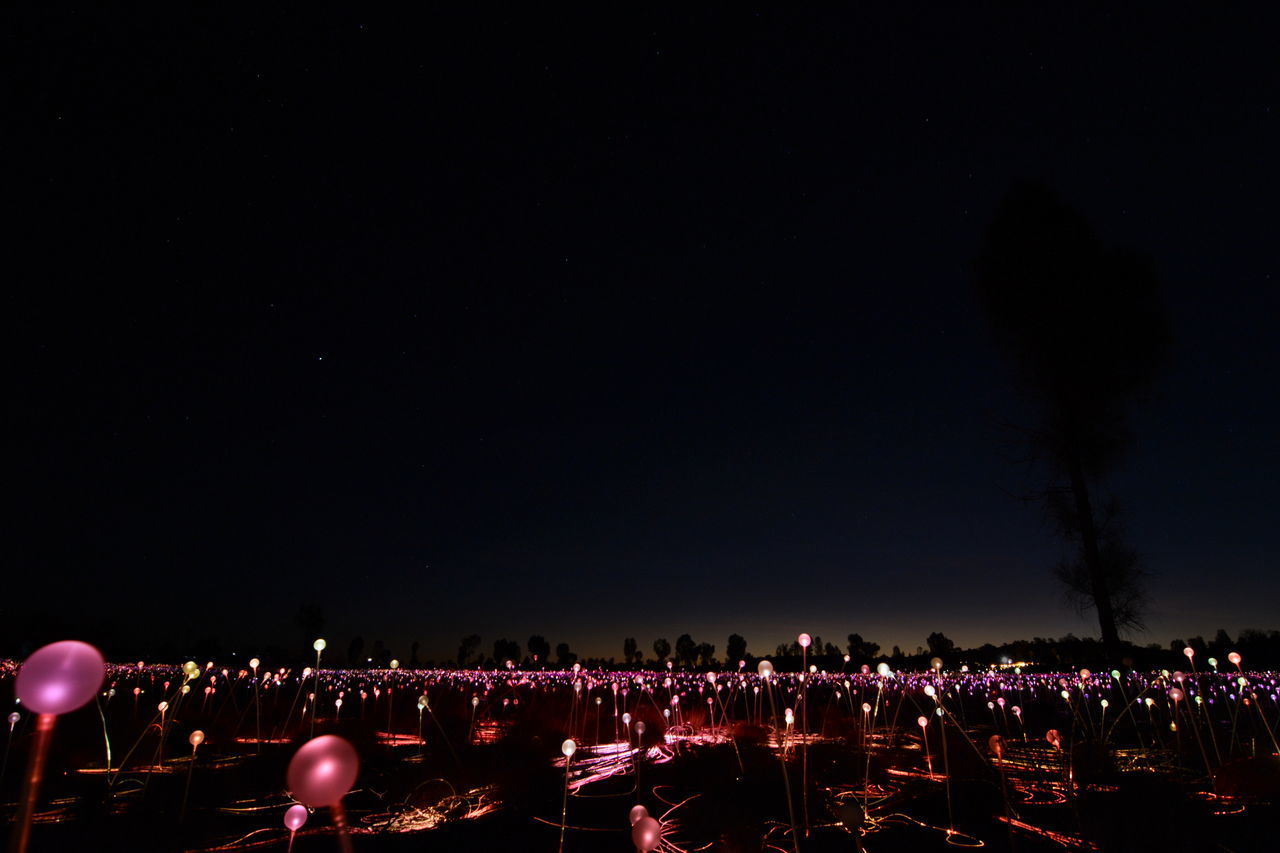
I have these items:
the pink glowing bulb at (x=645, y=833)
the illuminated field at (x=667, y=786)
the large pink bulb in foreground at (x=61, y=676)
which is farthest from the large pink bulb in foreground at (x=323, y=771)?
the illuminated field at (x=667, y=786)

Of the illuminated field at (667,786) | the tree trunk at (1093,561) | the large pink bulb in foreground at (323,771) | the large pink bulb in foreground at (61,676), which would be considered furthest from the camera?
the tree trunk at (1093,561)

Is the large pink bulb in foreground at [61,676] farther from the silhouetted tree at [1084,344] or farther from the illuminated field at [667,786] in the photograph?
the silhouetted tree at [1084,344]

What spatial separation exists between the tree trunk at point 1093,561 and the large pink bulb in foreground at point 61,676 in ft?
57.1

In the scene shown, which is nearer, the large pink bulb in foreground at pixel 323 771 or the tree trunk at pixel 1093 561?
the large pink bulb in foreground at pixel 323 771

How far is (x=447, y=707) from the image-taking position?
51.1ft

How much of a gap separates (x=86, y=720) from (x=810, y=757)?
12.3m

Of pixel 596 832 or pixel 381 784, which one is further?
pixel 381 784

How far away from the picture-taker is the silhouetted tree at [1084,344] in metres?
15.6

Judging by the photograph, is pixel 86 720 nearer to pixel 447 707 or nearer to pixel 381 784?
pixel 447 707

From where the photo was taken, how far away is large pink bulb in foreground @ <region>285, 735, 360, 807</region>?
2.02m

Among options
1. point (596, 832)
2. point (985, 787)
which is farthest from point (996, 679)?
point (596, 832)

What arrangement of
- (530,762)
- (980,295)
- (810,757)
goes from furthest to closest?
(980,295), (810,757), (530,762)

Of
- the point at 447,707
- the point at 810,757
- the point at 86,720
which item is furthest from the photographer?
the point at 447,707

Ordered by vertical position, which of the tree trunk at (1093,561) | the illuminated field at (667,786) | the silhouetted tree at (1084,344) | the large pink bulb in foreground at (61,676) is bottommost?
the illuminated field at (667,786)
